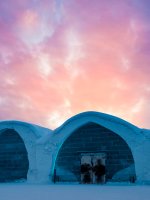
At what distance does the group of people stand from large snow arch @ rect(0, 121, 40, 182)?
3394 millimetres

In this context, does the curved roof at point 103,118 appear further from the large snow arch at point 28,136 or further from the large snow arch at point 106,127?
the large snow arch at point 28,136

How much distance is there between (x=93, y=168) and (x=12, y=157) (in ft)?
19.5

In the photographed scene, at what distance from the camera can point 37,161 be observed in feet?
68.6

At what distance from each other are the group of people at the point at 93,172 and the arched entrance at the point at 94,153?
22 centimetres

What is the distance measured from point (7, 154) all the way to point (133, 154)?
8815 millimetres

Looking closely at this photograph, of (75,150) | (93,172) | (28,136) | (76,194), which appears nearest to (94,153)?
(93,172)

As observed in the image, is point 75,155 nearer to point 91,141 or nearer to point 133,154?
point 91,141

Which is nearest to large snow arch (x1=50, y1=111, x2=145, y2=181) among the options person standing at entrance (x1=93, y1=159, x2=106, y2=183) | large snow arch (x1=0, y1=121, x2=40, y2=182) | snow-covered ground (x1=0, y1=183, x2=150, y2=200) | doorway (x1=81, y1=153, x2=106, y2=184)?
large snow arch (x1=0, y1=121, x2=40, y2=182)

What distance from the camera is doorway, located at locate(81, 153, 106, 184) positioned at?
1909 centimetres

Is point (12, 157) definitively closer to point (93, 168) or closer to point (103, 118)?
point (93, 168)

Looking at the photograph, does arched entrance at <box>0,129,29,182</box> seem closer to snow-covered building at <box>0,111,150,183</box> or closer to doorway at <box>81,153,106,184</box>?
snow-covered building at <box>0,111,150,183</box>

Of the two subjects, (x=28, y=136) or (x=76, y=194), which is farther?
(x=28, y=136)

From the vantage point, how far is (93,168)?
19500 millimetres

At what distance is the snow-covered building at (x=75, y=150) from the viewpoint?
18719 millimetres
